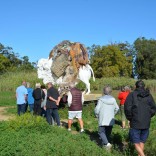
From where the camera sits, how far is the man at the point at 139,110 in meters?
7.90

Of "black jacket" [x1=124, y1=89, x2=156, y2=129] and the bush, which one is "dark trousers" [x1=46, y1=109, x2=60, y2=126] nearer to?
the bush

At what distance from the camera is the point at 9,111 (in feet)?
61.7

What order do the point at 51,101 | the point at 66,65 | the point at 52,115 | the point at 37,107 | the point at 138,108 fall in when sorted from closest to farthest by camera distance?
the point at 138,108
the point at 51,101
the point at 52,115
the point at 37,107
the point at 66,65

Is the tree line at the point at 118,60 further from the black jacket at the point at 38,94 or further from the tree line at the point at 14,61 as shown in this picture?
the black jacket at the point at 38,94

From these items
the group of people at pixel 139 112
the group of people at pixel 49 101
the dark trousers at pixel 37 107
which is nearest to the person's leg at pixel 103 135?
the group of people at pixel 139 112

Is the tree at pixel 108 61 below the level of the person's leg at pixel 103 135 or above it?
above

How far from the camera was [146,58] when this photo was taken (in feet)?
219

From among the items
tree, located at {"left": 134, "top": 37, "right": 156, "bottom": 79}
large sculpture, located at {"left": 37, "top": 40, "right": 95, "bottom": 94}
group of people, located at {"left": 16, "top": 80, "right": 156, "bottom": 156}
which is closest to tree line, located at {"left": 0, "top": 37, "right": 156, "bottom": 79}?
tree, located at {"left": 134, "top": 37, "right": 156, "bottom": 79}

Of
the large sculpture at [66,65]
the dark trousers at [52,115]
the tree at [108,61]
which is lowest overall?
the dark trousers at [52,115]

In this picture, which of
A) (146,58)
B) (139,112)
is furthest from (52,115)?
(146,58)

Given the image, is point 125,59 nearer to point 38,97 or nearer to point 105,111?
point 38,97

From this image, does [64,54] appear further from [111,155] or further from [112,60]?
[112,60]

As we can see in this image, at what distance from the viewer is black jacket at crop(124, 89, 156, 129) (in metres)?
7.90

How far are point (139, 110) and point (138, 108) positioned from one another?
51mm
